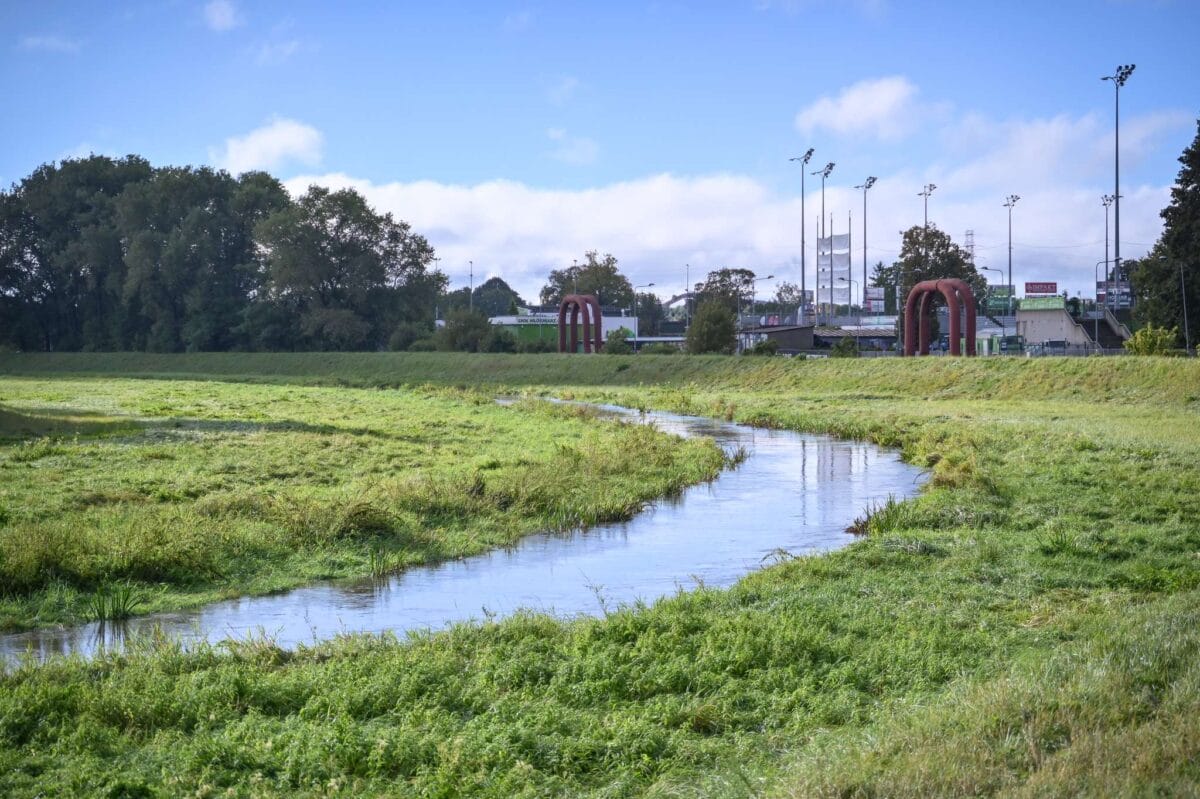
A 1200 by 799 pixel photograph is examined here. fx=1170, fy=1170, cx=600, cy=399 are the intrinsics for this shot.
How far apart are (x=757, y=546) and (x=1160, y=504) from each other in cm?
662

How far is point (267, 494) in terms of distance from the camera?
2067 centimetres

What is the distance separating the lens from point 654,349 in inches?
3248

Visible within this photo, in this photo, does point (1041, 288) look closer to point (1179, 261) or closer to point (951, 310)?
point (1179, 261)

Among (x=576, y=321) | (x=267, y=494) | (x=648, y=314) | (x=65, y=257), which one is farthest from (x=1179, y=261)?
(x=648, y=314)

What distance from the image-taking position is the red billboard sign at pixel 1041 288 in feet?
452

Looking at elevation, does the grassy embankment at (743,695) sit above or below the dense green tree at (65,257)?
below

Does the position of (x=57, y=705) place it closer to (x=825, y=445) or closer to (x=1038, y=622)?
(x=1038, y=622)

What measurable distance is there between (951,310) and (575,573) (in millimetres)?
50130

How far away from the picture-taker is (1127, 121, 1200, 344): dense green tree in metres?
65.8

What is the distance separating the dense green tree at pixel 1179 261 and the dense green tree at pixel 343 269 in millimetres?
58744

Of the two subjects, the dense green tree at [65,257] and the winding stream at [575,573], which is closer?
the winding stream at [575,573]

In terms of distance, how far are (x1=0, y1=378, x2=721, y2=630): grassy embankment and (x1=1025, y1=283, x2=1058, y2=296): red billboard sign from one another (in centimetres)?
11155

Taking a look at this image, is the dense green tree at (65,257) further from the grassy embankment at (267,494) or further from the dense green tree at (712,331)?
the grassy embankment at (267,494)

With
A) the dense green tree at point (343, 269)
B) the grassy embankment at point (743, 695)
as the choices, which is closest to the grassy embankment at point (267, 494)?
the grassy embankment at point (743, 695)
